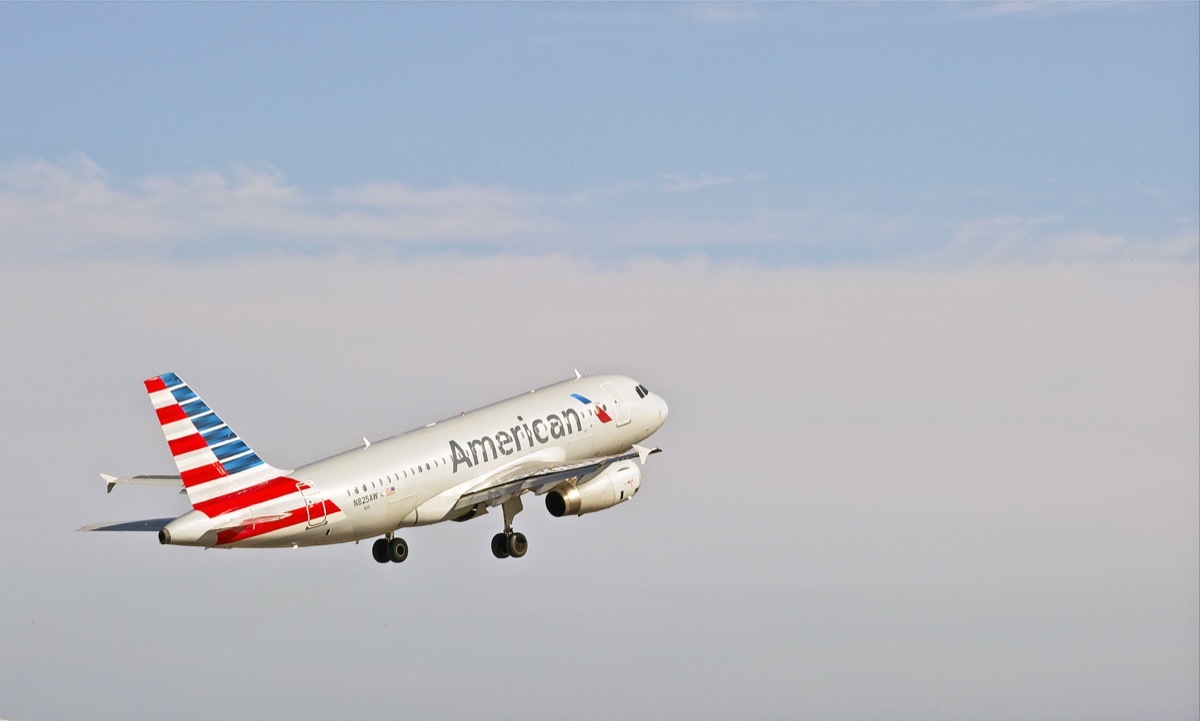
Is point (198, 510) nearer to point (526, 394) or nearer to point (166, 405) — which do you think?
point (166, 405)

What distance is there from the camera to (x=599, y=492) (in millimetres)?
104375

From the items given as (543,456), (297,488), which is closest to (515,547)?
(543,456)

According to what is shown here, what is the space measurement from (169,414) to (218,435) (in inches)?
78.9

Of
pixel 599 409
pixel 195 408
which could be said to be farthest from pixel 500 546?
pixel 195 408

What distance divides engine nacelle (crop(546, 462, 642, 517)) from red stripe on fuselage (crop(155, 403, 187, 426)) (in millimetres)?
17069

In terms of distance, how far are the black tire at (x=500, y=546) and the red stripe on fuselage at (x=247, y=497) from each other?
38.6 ft

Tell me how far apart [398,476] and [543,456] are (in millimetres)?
8655

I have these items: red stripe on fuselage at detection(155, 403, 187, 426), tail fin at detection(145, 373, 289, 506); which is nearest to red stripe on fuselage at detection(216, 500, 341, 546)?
tail fin at detection(145, 373, 289, 506)

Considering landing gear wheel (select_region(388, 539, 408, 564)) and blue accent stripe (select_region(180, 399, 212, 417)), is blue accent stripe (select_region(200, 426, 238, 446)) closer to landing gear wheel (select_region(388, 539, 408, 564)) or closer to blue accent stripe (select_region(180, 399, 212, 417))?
blue accent stripe (select_region(180, 399, 212, 417))

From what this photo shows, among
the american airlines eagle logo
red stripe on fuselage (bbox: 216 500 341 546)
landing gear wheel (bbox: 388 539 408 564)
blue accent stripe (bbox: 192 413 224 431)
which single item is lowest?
red stripe on fuselage (bbox: 216 500 341 546)

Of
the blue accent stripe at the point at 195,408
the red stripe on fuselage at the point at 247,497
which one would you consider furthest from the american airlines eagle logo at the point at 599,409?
the blue accent stripe at the point at 195,408

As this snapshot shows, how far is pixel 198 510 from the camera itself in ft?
304

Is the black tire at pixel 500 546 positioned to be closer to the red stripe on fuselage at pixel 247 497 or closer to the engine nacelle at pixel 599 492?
the engine nacelle at pixel 599 492

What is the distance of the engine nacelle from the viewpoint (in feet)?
340
